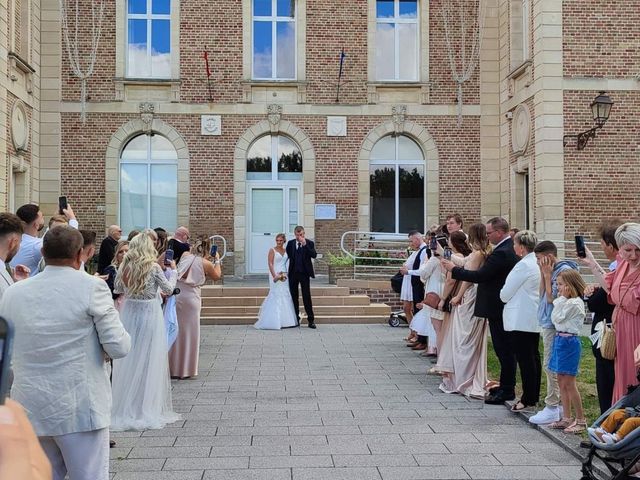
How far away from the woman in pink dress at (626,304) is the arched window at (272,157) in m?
15.1

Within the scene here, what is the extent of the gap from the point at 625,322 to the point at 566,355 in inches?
40.2

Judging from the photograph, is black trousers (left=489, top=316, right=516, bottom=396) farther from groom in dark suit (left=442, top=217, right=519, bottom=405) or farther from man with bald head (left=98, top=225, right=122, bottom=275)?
man with bald head (left=98, top=225, right=122, bottom=275)

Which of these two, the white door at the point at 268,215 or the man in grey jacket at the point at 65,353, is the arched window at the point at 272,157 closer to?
the white door at the point at 268,215

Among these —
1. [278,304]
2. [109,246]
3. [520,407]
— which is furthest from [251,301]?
[520,407]

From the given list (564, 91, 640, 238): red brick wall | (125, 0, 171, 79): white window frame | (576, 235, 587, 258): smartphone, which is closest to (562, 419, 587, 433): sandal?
(576, 235, 587, 258): smartphone

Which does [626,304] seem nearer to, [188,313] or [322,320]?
[188,313]

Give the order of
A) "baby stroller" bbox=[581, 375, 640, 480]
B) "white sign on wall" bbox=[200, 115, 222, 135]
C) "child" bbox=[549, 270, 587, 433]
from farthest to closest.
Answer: "white sign on wall" bbox=[200, 115, 222, 135]
"child" bbox=[549, 270, 587, 433]
"baby stroller" bbox=[581, 375, 640, 480]

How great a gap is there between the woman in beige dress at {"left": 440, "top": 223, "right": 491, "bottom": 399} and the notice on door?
1164cm

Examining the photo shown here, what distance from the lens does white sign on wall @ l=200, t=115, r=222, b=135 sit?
19.8 m

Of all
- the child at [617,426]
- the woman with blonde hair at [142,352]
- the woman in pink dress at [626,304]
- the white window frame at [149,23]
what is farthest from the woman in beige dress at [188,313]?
the white window frame at [149,23]

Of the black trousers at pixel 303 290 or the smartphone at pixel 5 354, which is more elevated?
the smartphone at pixel 5 354

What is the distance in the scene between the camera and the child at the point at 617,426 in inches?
178

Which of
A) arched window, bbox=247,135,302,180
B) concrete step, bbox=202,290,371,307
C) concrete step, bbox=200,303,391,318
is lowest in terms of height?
concrete step, bbox=200,303,391,318

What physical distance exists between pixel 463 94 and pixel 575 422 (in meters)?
14.9
